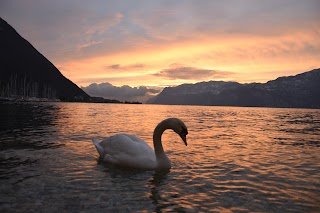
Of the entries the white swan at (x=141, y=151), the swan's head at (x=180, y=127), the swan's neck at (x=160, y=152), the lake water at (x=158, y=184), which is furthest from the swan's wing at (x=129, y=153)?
the swan's head at (x=180, y=127)

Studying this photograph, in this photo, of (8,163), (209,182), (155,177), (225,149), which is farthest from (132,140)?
(225,149)

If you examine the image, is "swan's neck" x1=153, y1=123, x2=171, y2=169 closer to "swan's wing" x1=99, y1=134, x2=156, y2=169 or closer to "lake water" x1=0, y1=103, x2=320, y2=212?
"swan's wing" x1=99, y1=134, x2=156, y2=169

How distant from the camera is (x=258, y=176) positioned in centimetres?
989

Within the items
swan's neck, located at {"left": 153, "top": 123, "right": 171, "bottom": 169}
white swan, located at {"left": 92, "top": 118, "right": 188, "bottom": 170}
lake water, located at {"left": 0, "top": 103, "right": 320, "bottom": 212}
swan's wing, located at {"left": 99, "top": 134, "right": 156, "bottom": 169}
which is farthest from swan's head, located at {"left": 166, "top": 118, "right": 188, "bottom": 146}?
swan's wing, located at {"left": 99, "top": 134, "right": 156, "bottom": 169}

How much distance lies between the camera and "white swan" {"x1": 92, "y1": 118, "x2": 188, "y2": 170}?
970 centimetres

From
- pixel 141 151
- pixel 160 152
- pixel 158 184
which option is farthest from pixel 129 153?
pixel 158 184

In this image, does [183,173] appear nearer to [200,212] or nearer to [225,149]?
[200,212]

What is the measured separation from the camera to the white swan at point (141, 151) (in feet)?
31.8

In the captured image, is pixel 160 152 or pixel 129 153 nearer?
pixel 160 152

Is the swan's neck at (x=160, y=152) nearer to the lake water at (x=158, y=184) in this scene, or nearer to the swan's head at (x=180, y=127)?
the lake water at (x=158, y=184)

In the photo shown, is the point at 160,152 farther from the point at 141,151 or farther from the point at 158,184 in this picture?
the point at 158,184

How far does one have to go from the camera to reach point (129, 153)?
411 inches

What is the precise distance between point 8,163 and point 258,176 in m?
8.90

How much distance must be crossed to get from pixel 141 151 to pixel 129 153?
1.46 feet
